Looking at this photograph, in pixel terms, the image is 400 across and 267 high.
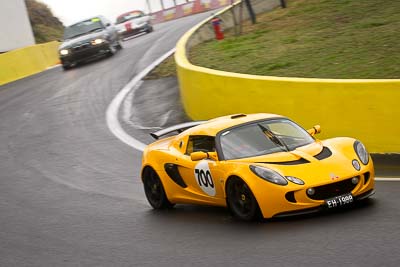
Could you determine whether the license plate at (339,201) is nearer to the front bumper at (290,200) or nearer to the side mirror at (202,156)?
the front bumper at (290,200)

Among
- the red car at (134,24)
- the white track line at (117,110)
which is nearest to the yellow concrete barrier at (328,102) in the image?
the white track line at (117,110)

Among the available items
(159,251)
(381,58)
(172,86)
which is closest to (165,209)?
(159,251)

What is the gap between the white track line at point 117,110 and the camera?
16.7 metres

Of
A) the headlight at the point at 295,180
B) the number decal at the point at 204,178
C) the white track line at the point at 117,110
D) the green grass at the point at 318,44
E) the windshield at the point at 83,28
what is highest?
the headlight at the point at 295,180

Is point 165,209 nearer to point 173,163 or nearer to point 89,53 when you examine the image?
point 173,163

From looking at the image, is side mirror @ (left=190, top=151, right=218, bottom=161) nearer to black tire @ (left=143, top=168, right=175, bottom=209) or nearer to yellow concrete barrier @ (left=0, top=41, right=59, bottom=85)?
black tire @ (left=143, top=168, right=175, bottom=209)

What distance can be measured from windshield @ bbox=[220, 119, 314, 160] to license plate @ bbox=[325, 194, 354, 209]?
3.22ft

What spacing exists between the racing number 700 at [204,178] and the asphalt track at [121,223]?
44 centimetres

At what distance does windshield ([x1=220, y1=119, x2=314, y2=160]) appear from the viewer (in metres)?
9.58

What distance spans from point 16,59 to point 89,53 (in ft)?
9.72

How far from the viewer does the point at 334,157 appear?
9211 mm

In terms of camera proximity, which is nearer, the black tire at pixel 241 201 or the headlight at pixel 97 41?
the black tire at pixel 241 201

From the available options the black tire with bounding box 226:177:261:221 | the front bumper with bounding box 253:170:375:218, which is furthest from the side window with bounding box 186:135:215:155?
the front bumper with bounding box 253:170:375:218

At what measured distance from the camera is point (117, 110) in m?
21.0
